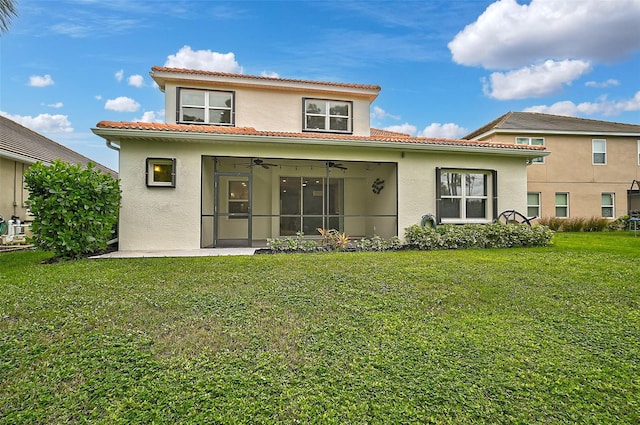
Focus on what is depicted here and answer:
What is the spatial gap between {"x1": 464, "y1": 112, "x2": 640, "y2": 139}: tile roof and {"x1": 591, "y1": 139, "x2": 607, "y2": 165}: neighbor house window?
1.76 feet

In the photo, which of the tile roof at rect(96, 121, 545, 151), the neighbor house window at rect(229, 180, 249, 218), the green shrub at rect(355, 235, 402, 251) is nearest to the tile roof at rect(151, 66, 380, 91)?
the tile roof at rect(96, 121, 545, 151)

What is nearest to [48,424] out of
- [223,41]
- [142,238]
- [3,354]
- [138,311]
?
[3,354]

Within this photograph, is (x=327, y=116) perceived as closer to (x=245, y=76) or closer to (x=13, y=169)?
(x=245, y=76)

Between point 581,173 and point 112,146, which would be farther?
point 581,173

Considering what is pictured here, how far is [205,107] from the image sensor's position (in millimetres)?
10445

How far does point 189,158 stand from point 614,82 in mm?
22543

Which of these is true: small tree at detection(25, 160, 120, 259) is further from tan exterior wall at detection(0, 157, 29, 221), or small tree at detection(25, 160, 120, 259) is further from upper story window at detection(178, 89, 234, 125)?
tan exterior wall at detection(0, 157, 29, 221)

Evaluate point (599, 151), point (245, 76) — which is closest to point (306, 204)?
point (245, 76)

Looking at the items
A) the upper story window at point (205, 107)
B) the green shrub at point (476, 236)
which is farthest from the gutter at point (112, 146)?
the green shrub at point (476, 236)

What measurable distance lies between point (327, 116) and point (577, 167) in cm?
1457

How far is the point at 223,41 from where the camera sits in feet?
43.6

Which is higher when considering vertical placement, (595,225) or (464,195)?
(464,195)

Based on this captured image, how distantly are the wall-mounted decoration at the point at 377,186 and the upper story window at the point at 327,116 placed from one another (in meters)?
2.16

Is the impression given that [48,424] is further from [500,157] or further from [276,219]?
[500,157]
